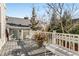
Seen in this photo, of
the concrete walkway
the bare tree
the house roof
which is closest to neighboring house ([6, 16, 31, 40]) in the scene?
the house roof

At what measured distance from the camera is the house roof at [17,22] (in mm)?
2469

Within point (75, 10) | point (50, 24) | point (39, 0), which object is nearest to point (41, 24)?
point (50, 24)

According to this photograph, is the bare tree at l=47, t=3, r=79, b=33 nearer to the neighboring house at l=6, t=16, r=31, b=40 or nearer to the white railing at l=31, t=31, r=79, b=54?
the white railing at l=31, t=31, r=79, b=54

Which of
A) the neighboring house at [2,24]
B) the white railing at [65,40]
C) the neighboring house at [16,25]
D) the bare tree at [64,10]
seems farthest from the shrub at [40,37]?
the neighboring house at [2,24]

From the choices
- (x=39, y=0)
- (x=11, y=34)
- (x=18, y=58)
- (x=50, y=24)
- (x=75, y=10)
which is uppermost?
(x=39, y=0)

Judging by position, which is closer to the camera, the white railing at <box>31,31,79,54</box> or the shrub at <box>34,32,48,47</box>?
the white railing at <box>31,31,79,54</box>

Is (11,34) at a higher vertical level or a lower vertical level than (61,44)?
higher

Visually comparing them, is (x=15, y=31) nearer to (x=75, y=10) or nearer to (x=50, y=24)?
(x=50, y=24)

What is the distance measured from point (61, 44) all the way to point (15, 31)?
76cm

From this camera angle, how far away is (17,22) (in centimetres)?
247

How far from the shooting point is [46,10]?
251 centimetres

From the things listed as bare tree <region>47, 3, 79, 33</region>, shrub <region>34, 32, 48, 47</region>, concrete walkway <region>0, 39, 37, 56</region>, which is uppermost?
bare tree <region>47, 3, 79, 33</region>

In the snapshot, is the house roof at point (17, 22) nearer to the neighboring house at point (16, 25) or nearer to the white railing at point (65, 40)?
the neighboring house at point (16, 25)

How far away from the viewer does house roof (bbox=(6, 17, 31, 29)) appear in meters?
2.47
